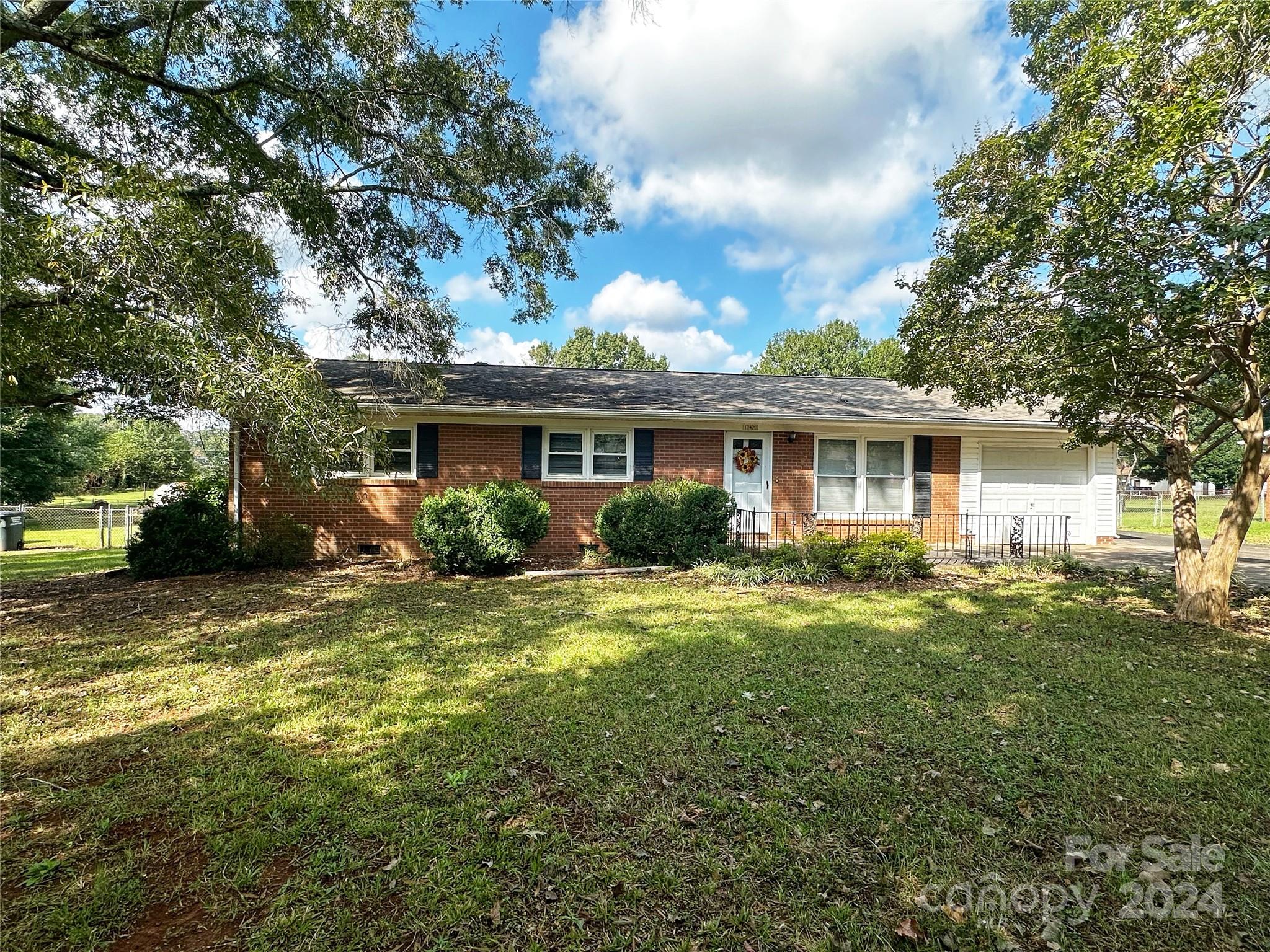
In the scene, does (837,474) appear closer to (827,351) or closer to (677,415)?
(677,415)

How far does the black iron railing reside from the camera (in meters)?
11.0

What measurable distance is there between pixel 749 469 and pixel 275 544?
9030 millimetres

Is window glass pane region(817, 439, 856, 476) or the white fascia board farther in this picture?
window glass pane region(817, 439, 856, 476)

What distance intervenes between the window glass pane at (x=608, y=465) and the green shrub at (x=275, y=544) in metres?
5.38

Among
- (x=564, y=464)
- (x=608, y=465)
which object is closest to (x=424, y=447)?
(x=564, y=464)

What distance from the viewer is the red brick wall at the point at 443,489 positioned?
10094 millimetres

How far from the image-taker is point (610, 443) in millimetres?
11031

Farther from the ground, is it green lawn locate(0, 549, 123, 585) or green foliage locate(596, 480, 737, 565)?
green foliage locate(596, 480, 737, 565)

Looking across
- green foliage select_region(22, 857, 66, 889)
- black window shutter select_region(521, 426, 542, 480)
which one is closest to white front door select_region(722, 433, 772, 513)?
black window shutter select_region(521, 426, 542, 480)

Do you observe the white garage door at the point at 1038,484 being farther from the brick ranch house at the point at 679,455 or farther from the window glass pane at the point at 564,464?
the window glass pane at the point at 564,464

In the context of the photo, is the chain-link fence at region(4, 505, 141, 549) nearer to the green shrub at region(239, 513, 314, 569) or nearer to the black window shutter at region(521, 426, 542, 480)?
the green shrub at region(239, 513, 314, 569)

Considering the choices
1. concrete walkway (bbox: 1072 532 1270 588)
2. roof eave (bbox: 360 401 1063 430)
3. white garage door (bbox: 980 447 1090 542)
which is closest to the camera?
concrete walkway (bbox: 1072 532 1270 588)

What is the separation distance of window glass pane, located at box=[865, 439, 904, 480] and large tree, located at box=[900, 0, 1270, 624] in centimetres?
432

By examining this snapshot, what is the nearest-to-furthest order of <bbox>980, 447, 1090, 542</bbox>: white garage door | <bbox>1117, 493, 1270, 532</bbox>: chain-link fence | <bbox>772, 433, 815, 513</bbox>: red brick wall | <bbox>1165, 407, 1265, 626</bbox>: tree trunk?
<bbox>1165, 407, 1265, 626</bbox>: tree trunk → <bbox>772, 433, 815, 513</bbox>: red brick wall → <bbox>980, 447, 1090, 542</bbox>: white garage door → <bbox>1117, 493, 1270, 532</bbox>: chain-link fence
